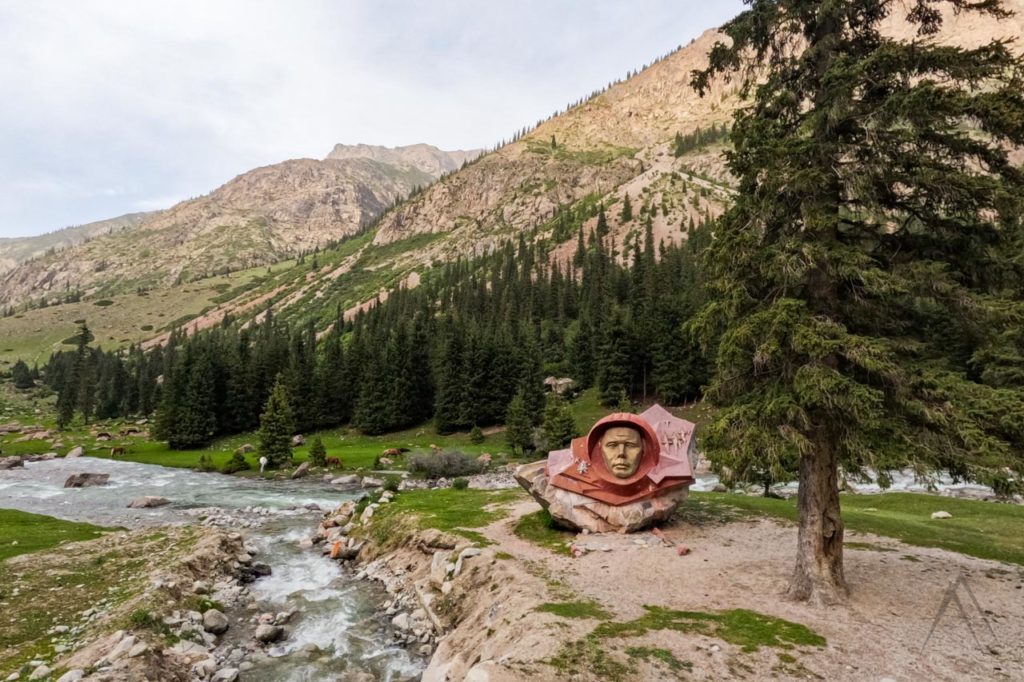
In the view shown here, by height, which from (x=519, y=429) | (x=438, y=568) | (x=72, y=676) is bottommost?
(x=438, y=568)

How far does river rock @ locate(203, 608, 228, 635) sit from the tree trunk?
55.0 feet

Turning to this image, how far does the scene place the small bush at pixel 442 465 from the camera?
160 ft

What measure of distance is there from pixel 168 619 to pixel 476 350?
6575 centimetres

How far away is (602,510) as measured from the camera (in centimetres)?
2014

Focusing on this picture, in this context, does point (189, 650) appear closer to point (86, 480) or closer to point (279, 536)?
point (279, 536)

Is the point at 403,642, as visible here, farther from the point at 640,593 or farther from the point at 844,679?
the point at 844,679

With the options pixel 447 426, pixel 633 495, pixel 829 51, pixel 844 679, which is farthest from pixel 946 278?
pixel 447 426

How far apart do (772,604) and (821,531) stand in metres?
2.25

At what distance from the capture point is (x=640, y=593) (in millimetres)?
14156

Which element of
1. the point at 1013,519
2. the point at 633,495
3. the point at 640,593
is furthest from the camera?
the point at 1013,519

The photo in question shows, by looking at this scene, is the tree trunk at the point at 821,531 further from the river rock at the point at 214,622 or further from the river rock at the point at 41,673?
the river rock at the point at 41,673

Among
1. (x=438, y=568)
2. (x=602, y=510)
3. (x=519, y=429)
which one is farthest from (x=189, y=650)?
(x=519, y=429)

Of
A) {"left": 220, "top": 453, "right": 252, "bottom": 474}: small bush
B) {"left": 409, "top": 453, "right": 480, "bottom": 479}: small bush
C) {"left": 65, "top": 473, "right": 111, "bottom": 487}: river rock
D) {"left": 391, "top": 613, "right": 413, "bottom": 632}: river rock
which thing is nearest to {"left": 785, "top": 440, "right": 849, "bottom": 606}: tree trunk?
{"left": 391, "top": 613, "right": 413, "bottom": 632}: river rock

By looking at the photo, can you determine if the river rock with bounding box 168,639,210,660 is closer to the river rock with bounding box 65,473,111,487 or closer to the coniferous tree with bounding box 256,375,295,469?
the river rock with bounding box 65,473,111,487
